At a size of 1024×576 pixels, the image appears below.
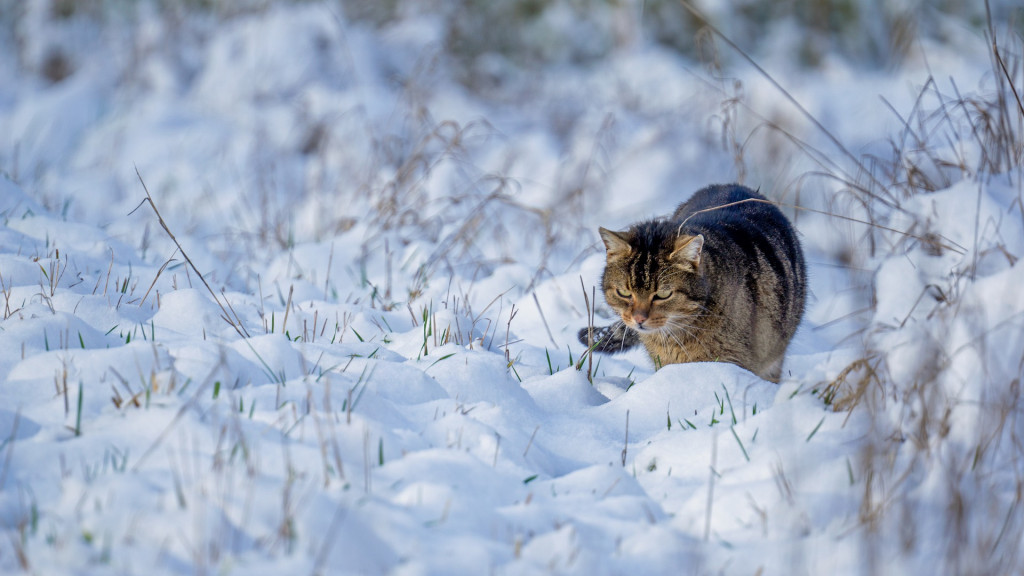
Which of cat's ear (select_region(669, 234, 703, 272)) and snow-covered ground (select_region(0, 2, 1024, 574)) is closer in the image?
snow-covered ground (select_region(0, 2, 1024, 574))

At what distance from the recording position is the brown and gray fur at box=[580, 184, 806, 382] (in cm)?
333

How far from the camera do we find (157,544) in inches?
66.1

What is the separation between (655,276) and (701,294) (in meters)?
0.20

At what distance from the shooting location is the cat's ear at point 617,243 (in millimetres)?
3410

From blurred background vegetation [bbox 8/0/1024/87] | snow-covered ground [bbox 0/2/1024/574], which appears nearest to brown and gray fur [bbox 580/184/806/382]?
snow-covered ground [bbox 0/2/1024/574]

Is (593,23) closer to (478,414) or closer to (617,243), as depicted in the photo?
(617,243)

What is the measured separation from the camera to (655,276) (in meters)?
3.35

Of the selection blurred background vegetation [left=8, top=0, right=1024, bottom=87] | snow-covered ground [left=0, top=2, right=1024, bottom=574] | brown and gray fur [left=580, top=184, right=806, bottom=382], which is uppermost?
blurred background vegetation [left=8, top=0, right=1024, bottom=87]

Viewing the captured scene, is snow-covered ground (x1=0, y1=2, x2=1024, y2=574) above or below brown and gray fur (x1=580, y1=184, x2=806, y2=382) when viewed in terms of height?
below

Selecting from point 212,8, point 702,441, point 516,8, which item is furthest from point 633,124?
point 702,441

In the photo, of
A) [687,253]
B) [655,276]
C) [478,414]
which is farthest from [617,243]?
[478,414]

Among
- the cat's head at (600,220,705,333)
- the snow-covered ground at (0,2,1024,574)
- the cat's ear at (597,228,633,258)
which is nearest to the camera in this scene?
the snow-covered ground at (0,2,1024,574)

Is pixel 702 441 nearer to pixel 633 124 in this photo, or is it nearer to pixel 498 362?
pixel 498 362

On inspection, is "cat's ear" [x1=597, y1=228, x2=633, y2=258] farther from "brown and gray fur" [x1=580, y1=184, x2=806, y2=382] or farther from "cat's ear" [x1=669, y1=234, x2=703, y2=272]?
"cat's ear" [x1=669, y1=234, x2=703, y2=272]
